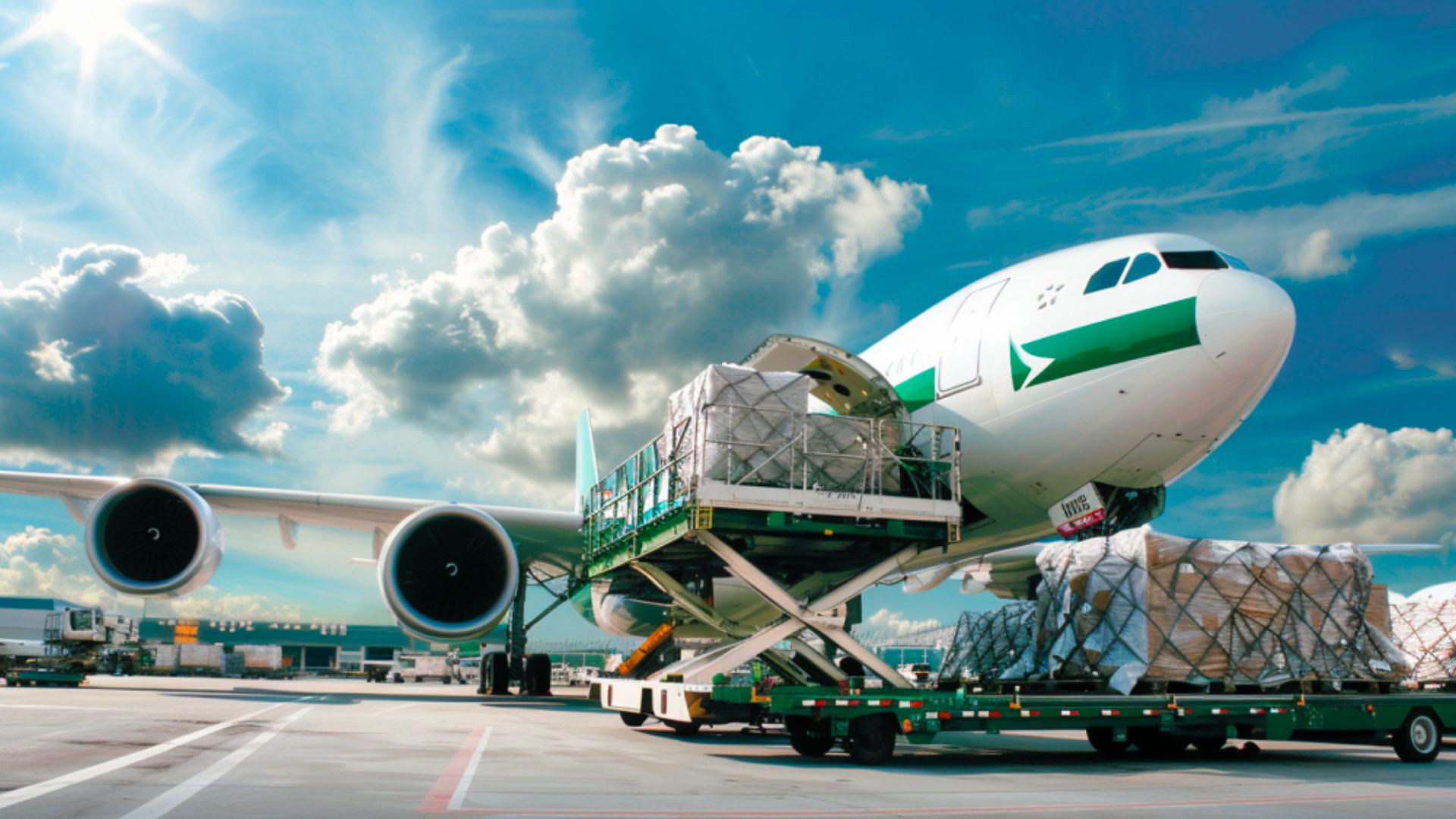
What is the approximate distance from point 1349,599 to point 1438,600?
5.89 metres

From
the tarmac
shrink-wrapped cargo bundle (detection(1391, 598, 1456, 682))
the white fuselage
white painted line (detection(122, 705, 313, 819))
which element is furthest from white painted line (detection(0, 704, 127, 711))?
shrink-wrapped cargo bundle (detection(1391, 598, 1456, 682))

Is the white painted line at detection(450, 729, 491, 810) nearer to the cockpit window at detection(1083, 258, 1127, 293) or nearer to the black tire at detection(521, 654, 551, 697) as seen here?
the cockpit window at detection(1083, 258, 1127, 293)

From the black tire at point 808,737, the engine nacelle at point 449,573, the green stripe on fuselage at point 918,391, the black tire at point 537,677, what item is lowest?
the black tire at point 537,677

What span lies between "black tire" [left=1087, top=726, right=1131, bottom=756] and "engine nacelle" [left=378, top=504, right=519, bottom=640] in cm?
910

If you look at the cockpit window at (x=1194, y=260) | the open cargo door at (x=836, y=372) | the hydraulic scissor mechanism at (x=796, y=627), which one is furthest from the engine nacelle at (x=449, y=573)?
the cockpit window at (x=1194, y=260)

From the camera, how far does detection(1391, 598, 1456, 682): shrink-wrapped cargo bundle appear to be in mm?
16688

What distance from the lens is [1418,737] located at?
→ 1265 centimetres

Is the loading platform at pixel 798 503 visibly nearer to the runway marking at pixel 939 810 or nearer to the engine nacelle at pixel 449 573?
the runway marking at pixel 939 810

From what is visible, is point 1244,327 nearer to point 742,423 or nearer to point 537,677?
point 742,423

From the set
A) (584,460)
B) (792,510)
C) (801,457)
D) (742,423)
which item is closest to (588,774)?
(792,510)

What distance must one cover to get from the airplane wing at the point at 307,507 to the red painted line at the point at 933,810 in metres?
12.1

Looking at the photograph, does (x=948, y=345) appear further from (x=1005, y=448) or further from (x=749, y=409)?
(x=749, y=409)

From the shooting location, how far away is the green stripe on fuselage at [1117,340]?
34.3 ft

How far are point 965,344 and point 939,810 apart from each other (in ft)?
21.5
